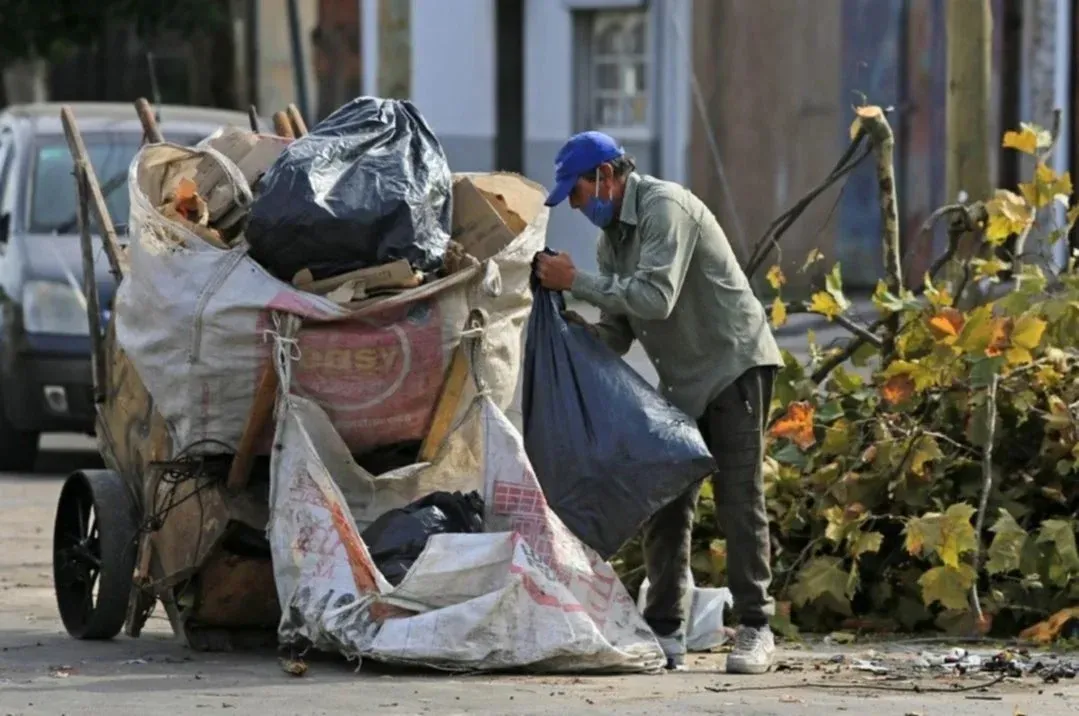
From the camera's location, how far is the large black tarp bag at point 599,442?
22.3ft

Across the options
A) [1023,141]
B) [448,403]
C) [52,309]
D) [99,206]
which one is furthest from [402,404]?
[52,309]

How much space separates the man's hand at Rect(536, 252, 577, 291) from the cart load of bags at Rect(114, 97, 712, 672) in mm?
119

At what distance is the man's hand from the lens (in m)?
6.86

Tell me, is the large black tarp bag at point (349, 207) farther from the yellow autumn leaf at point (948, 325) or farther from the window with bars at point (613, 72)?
the window with bars at point (613, 72)

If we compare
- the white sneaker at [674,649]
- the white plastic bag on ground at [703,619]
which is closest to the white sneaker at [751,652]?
the white sneaker at [674,649]

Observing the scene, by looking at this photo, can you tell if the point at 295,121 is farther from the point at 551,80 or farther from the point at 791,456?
the point at 551,80

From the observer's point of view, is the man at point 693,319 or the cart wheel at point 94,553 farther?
the cart wheel at point 94,553

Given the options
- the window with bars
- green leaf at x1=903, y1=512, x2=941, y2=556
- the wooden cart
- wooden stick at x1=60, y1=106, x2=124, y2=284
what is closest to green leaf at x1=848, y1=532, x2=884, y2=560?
green leaf at x1=903, y1=512, x2=941, y2=556

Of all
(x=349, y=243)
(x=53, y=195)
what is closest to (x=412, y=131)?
(x=349, y=243)

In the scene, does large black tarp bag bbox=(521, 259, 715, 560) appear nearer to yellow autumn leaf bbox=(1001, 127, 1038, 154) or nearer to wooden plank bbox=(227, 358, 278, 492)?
wooden plank bbox=(227, 358, 278, 492)

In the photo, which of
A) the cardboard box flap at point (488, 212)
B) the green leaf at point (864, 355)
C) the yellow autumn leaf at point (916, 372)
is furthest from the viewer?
the green leaf at point (864, 355)

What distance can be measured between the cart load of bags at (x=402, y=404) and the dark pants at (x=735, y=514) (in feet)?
0.65

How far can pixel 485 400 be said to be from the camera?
22.9 feet

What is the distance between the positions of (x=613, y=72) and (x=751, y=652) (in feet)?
50.5
